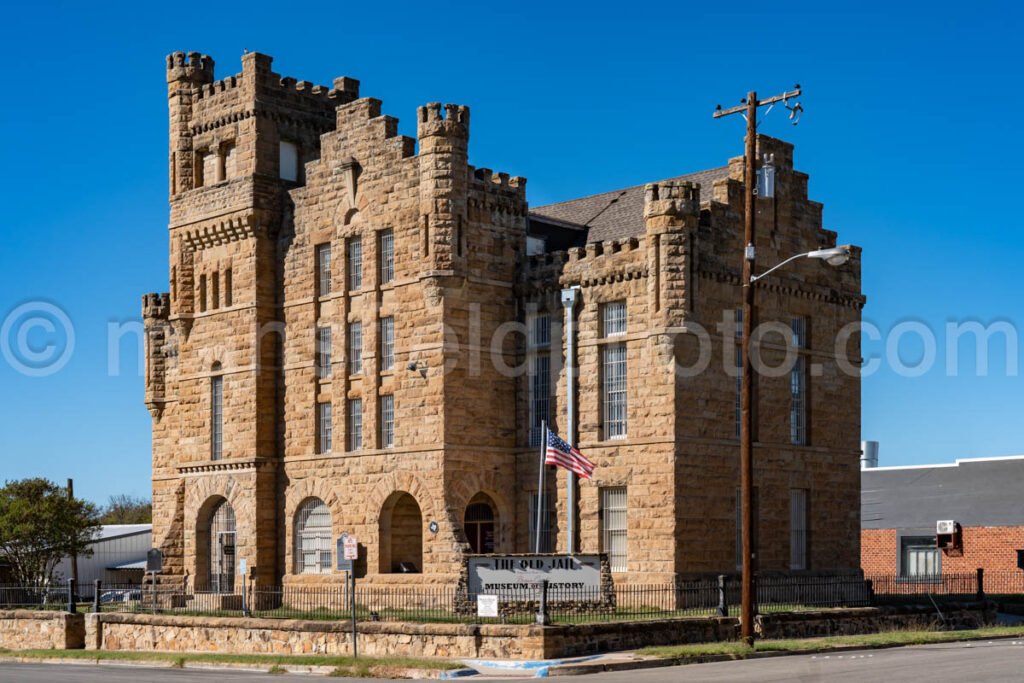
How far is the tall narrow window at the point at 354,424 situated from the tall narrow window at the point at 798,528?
1298 cm

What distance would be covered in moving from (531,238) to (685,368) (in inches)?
295

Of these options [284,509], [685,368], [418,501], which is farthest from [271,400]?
[685,368]

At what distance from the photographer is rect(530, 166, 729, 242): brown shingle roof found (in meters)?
43.3

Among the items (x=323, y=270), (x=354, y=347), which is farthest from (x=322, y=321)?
(x=323, y=270)

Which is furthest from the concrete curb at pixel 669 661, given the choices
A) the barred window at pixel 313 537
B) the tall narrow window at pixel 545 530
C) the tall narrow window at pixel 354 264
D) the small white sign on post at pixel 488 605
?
the tall narrow window at pixel 354 264

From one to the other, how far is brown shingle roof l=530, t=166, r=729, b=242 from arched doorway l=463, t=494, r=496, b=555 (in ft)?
28.9

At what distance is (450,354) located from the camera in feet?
133

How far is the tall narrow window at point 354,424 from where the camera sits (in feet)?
141

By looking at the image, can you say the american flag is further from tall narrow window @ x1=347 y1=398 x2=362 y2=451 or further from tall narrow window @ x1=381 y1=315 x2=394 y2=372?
tall narrow window @ x1=347 y1=398 x2=362 y2=451

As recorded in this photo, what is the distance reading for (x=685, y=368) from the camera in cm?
3838

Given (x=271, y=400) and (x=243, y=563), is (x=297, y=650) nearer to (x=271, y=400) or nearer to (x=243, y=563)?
(x=243, y=563)

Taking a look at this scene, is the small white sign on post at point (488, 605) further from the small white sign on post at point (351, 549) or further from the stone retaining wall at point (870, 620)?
the stone retaining wall at point (870, 620)

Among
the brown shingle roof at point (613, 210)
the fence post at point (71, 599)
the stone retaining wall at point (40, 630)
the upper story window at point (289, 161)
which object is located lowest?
the stone retaining wall at point (40, 630)

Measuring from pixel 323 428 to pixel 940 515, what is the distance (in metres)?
31.4
